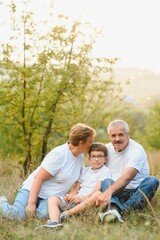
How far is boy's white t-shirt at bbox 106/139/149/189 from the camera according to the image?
5.34m

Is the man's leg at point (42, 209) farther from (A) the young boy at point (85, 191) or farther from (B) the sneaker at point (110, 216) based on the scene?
(B) the sneaker at point (110, 216)

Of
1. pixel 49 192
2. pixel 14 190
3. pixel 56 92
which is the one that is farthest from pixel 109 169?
pixel 56 92

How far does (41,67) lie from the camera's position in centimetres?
833

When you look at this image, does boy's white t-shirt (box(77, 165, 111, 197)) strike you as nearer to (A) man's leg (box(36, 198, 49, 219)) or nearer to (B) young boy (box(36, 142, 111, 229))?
(B) young boy (box(36, 142, 111, 229))

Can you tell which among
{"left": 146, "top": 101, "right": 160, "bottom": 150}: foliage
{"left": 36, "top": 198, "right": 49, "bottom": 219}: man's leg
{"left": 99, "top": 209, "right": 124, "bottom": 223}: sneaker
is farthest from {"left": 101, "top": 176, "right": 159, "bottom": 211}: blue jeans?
{"left": 146, "top": 101, "right": 160, "bottom": 150}: foliage

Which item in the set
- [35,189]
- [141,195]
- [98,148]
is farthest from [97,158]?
[35,189]

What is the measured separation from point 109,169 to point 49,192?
0.80 m

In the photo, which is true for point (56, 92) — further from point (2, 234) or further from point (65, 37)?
point (2, 234)

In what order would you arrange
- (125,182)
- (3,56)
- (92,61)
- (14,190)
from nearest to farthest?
1. (125,182)
2. (14,190)
3. (3,56)
4. (92,61)

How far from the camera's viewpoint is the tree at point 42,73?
819 cm

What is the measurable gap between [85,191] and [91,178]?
0.59ft

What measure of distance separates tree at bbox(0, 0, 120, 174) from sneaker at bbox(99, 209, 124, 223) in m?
3.67

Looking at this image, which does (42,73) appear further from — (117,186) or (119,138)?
(117,186)

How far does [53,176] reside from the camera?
17.9 ft
